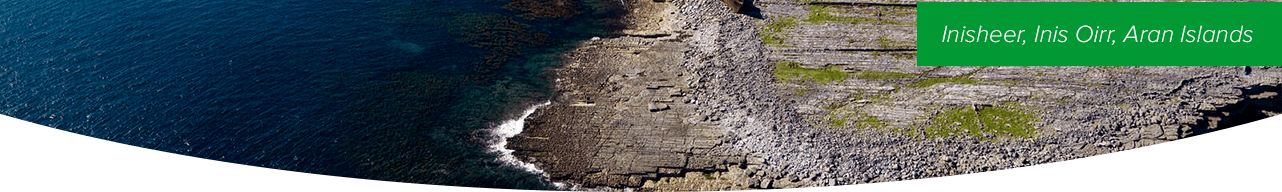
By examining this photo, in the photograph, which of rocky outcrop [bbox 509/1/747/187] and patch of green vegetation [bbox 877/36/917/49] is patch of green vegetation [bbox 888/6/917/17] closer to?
patch of green vegetation [bbox 877/36/917/49]

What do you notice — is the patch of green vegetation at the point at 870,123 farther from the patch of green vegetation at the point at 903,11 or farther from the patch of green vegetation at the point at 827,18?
the patch of green vegetation at the point at 903,11

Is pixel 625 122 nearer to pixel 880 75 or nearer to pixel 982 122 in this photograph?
pixel 880 75

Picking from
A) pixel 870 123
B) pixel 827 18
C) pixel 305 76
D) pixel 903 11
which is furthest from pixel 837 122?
pixel 305 76

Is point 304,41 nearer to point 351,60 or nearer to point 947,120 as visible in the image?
point 351,60

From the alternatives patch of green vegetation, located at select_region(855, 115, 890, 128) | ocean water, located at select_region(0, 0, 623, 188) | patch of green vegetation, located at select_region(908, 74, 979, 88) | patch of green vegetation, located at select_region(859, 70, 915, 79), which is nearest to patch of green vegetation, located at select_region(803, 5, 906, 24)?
patch of green vegetation, located at select_region(859, 70, 915, 79)

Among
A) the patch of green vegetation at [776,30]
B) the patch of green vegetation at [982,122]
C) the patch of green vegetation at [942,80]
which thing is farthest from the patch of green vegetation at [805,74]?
the patch of green vegetation at [982,122]

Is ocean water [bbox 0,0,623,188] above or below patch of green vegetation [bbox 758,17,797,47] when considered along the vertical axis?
above
